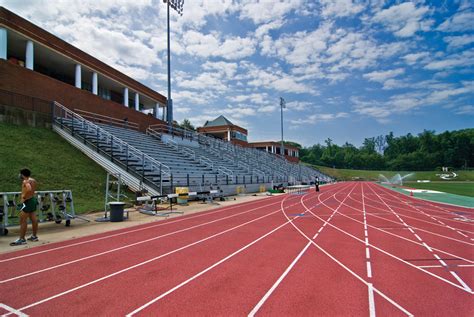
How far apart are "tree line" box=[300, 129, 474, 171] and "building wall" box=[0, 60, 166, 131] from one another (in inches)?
4083

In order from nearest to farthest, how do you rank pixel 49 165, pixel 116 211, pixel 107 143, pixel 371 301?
1. pixel 371 301
2. pixel 116 211
3. pixel 49 165
4. pixel 107 143

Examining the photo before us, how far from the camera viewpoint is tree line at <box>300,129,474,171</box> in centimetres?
9900

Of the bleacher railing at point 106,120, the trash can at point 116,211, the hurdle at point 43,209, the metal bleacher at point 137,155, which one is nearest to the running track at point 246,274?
the hurdle at point 43,209

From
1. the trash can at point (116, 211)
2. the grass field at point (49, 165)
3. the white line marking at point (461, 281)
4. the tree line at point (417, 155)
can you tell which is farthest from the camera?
the tree line at point (417, 155)

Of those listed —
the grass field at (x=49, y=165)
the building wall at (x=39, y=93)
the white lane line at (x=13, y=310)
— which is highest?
the building wall at (x=39, y=93)

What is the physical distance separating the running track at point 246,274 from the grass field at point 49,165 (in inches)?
249

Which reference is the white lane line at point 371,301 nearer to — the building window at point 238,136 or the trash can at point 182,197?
the trash can at point 182,197

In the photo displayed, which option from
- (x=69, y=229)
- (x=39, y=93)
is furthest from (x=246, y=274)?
(x=39, y=93)

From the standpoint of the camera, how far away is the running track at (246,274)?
4.06 metres

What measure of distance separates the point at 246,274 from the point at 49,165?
13.8m

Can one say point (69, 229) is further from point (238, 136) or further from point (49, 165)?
point (238, 136)

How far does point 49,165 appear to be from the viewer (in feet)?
49.3

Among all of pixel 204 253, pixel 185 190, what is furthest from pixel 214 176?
pixel 204 253

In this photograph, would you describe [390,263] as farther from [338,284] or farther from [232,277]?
[232,277]
